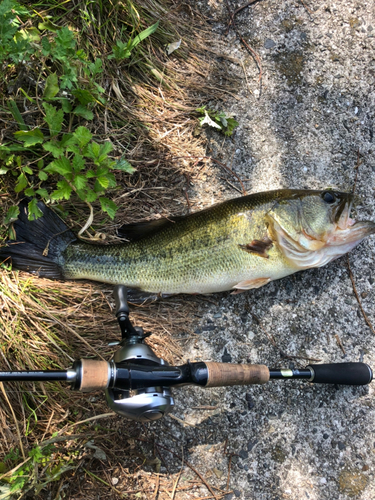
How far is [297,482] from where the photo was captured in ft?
9.98

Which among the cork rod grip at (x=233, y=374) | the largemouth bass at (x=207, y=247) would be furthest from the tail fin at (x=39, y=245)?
the cork rod grip at (x=233, y=374)

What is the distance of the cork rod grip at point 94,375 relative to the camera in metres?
2.00

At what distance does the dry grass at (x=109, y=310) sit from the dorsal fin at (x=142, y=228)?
0.08m

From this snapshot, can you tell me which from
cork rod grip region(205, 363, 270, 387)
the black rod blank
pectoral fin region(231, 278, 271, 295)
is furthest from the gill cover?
the black rod blank

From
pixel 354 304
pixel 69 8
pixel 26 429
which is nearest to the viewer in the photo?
pixel 26 429

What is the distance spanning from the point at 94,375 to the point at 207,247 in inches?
52.8

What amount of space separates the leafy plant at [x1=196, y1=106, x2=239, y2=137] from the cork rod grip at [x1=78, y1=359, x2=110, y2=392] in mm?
2256

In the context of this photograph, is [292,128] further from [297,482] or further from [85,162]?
[297,482]

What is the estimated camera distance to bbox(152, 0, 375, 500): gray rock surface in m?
3.06

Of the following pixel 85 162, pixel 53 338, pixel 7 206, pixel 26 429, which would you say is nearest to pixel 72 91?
pixel 85 162

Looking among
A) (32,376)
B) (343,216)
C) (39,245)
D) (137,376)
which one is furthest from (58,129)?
(343,216)

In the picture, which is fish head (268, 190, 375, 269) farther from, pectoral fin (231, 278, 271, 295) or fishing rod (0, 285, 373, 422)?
fishing rod (0, 285, 373, 422)

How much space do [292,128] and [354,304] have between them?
167 cm

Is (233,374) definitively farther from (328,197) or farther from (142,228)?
(328,197)
